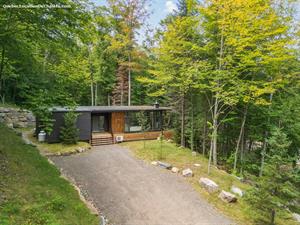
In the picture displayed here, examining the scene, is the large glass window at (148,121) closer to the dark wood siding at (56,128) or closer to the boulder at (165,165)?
the dark wood siding at (56,128)

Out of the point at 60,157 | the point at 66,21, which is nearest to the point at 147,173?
the point at 60,157

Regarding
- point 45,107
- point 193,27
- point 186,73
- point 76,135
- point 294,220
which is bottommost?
point 294,220

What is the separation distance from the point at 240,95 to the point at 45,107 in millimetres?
7990

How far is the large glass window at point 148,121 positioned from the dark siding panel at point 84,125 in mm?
2653

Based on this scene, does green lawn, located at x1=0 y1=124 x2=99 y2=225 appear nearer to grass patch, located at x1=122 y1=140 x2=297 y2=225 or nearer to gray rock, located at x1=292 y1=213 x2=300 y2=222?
grass patch, located at x1=122 y1=140 x2=297 y2=225

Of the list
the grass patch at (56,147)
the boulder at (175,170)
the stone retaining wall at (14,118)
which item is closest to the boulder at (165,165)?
the boulder at (175,170)

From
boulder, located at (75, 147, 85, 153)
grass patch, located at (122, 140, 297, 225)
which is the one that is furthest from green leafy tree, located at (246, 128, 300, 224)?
boulder, located at (75, 147, 85, 153)

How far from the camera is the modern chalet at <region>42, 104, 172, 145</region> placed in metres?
13.6

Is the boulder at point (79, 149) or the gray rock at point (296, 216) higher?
the boulder at point (79, 149)

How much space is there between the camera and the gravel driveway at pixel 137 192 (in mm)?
6203

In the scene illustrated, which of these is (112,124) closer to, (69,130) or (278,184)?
(69,130)

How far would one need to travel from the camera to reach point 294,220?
278 inches

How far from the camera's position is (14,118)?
16.5 metres

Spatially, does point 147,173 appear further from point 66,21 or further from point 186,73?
point 66,21
